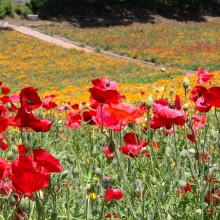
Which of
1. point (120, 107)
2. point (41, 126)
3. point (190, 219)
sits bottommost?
point (190, 219)

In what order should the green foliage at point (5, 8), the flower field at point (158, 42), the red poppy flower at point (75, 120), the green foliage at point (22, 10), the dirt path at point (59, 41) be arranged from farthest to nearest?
the green foliage at point (22, 10), the green foliage at point (5, 8), the dirt path at point (59, 41), the flower field at point (158, 42), the red poppy flower at point (75, 120)

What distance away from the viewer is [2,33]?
26078 millimetres

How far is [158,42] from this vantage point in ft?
81.5

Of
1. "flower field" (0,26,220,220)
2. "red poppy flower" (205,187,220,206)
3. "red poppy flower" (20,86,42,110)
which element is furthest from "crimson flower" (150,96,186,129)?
"red poppy flower" (20,86,42,110)

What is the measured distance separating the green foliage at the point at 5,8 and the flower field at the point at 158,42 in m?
3.19

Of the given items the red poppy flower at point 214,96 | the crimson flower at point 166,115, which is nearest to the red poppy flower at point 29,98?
the crimson flower at point 166,115

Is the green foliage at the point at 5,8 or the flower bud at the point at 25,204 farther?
the green foliage at the point at 5,8

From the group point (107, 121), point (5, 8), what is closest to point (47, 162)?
point (107, 121)

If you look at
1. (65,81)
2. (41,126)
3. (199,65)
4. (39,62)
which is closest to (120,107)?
(41,126)

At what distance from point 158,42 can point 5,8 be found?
10306 millimetres

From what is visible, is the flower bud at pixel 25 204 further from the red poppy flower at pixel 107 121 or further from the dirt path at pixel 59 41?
the dirt path at pixel 59 41

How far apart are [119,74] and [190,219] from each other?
1541cm

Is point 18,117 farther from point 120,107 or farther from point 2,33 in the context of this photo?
point 2,33

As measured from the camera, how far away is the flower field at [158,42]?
20.1 metres
